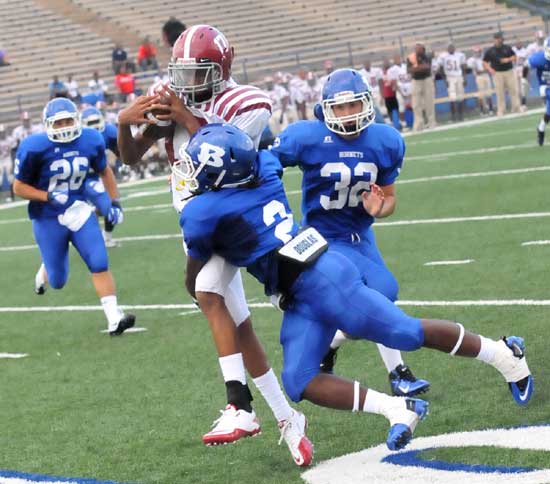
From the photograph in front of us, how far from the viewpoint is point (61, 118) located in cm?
830

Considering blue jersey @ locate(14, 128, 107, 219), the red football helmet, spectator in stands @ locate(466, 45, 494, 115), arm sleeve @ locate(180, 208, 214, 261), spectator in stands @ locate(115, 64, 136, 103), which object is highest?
the red football helmet

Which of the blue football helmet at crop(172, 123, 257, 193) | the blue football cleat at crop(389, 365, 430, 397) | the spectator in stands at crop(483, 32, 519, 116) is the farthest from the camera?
the spectator in stands at crop(483, 32, 519, 116)

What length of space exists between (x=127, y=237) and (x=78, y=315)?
14.4ft

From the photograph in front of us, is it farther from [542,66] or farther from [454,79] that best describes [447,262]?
[454,79]

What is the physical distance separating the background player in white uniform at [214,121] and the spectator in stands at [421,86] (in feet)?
57.1

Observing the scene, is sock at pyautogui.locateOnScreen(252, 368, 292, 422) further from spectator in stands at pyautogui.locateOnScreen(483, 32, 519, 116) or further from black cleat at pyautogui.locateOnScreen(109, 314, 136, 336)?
spectator in stands at pyautogui.locateOnScreen(483, 32, 519, 116)

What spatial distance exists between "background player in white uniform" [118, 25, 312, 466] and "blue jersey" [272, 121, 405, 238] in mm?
548

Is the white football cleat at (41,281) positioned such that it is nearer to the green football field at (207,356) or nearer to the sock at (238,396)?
the green football field at (207,356)

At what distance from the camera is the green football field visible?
4730 millimetres

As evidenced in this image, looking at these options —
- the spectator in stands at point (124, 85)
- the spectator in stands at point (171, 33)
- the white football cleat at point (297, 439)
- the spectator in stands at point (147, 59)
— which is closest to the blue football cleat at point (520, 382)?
the white football cleat at point (297, 439)

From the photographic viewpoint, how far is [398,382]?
527cm

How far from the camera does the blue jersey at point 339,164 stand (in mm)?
5430

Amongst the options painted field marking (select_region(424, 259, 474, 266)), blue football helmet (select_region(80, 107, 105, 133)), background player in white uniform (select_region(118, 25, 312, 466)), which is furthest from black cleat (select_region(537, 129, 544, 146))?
background player in white uniform (select_region(118, 25, 312, 466))

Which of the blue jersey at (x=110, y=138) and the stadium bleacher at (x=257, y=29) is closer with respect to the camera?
the blue jersey at (x=110, y=138)
